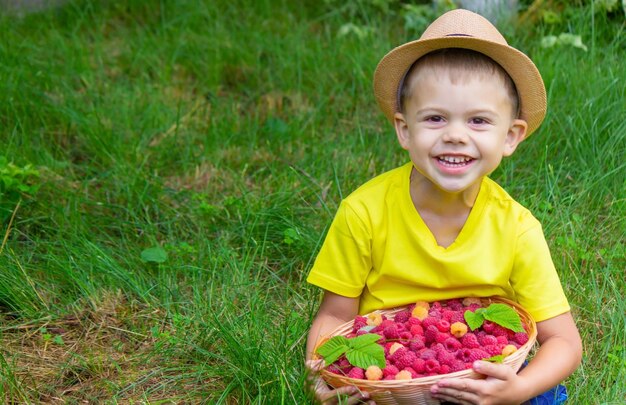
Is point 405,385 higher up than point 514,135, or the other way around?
point 514,135

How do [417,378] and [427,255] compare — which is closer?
[417,378]

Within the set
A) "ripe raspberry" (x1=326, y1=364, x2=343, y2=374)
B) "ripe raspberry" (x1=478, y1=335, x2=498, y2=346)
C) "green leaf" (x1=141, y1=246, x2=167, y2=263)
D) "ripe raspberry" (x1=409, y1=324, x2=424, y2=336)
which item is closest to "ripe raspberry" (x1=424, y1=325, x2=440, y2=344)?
"ripe raspberry" (x1=409, y1=324, x2=424, y2=336)

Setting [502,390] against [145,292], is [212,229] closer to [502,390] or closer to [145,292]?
[145,292]

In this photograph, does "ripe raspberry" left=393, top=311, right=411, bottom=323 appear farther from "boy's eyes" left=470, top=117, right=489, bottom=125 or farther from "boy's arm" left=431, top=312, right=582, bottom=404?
"boy's eyes" left=470, top=117, right=489, bottom=125

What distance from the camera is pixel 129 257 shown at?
3254 millimetres

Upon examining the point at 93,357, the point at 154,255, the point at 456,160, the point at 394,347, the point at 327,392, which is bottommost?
the point at 93,357

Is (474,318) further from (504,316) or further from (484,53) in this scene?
(484,53)

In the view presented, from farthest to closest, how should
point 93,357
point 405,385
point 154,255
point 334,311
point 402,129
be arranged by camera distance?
point 154,255 < point 93,357 < point 334,311 < point 402,129 < point 405,385

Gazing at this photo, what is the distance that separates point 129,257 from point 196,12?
204 cm

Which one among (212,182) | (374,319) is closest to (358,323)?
(374,319)

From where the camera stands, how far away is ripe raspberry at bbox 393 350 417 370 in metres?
2.32

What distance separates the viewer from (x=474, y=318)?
244 cm

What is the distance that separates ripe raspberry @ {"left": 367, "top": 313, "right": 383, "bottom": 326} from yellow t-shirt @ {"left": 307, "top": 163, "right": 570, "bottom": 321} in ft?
0.22

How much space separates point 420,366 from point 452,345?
123mm
